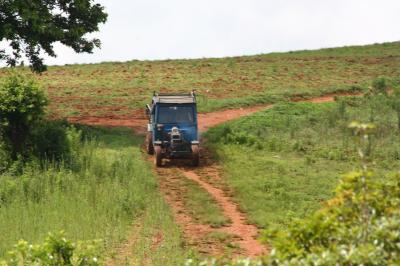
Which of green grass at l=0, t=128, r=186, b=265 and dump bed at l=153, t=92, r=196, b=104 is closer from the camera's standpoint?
green grass at l=0, t=128, r=186, b=265

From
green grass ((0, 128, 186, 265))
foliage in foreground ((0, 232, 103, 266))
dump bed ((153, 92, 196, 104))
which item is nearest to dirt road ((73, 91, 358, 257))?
green grass ((0, 128, 186, 265))

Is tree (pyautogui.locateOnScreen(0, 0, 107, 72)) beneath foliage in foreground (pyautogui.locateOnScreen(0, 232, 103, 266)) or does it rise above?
above

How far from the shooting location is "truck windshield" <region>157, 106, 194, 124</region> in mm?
22078

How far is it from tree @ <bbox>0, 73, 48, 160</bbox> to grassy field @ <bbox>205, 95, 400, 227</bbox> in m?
6.77

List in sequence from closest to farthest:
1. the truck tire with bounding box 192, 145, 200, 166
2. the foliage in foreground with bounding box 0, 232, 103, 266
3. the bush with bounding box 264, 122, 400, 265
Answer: the bush with bounding box 264, 122, 400, 265 < the foliage in foreground with bounding box 0, 232, 103, 266 < the truck tire with bounding box 192, 145, 200, 166

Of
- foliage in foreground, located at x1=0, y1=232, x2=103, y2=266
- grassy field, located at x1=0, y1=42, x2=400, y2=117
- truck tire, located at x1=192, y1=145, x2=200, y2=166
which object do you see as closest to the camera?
foliage in foreground, located at x1=0, y1=232, x2=103, y2=266

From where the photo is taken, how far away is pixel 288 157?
22875mm

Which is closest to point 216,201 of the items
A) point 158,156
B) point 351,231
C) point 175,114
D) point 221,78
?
point 158,156

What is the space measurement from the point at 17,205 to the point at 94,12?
13534 millimetres

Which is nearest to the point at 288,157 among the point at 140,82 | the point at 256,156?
the point at 256,156

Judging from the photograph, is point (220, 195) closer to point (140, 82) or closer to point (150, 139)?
point (150, 139)

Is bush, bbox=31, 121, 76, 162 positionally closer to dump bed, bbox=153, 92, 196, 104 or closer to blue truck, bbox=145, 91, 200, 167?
blue truck, bbox=145, 91, 200, 167

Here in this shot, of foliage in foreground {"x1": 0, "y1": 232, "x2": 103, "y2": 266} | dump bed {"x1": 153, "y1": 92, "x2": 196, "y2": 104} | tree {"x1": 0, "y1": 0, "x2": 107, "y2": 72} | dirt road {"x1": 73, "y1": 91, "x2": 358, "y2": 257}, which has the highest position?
tree {"x1": 0, "y1": 0, "x2": 107, "y2": 72}

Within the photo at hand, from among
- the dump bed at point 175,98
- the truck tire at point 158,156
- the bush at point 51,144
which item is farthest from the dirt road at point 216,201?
the bush at point 51,144
